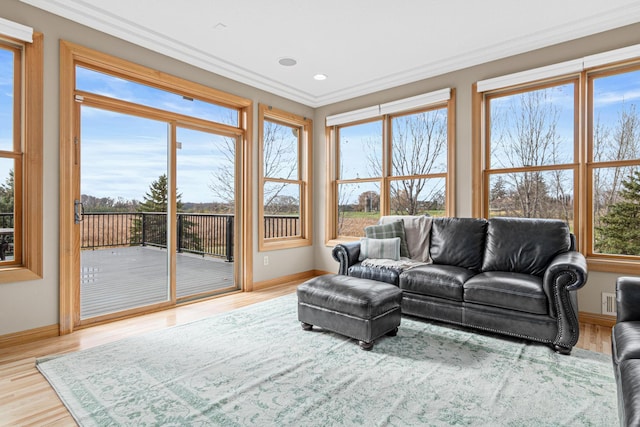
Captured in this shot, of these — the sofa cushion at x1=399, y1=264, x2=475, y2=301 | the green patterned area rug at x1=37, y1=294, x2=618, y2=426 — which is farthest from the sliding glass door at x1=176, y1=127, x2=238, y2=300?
the sofa cushion at x1=399, y1=264, x2=475, y2=301

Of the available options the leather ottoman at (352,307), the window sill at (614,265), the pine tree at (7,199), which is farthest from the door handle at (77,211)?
the window sill at (614,265)

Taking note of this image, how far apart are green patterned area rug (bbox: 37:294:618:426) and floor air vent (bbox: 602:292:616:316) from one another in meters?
0.89

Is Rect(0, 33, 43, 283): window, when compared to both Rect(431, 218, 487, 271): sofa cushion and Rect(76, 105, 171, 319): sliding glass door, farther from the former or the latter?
Rect(431, 218, 487, 271): sofa cushion

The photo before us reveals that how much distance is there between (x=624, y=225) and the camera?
10.5 feet

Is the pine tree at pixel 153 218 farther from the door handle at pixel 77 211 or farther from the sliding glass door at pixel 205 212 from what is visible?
the door handle at pixel 77 211

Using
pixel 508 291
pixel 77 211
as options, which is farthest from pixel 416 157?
pixel 77 211

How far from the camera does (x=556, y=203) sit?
355 centimetres

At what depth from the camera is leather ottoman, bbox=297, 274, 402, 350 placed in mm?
2592

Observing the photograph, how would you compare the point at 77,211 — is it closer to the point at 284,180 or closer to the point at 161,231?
the point at 161,231

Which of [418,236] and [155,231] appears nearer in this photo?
[155,231]

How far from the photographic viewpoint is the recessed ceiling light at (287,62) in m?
3.93

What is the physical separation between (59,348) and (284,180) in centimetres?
325

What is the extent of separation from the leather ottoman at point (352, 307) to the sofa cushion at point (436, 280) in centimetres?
43

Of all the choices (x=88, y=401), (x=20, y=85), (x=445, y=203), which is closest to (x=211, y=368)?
(x=88, y=401)
